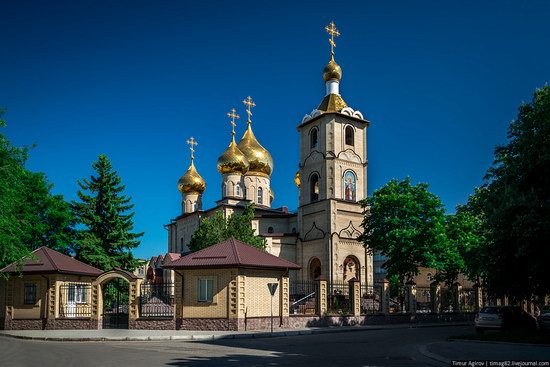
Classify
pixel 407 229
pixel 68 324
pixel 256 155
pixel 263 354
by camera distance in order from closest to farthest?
pixel 263 354 < pixel 68 324 < pixel 407 229 < pixel 256 155

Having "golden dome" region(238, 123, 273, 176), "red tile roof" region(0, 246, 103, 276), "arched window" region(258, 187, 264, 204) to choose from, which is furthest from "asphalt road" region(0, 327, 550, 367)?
"golden dome" region(238, 123, 273, 176)

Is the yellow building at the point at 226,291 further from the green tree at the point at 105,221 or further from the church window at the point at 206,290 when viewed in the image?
the green tree at the point at 105,221

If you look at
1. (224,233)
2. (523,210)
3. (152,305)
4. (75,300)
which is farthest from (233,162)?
(523,210)

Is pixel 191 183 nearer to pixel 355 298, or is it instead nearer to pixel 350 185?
pixel 350 185

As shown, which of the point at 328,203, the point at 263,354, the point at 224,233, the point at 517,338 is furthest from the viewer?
the point at 328,203

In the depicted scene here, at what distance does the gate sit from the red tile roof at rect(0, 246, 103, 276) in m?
1.86

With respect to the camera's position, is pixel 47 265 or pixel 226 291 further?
pixel 47 265

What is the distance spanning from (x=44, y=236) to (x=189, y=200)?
83.2 feet

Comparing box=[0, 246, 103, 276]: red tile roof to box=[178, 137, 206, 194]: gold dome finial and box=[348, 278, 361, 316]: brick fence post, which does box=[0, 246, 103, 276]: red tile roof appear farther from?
box=[178, 137, 206, 194]: gold dome finial

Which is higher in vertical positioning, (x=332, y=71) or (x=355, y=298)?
(x=332, y=71)

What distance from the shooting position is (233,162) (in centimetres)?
5716

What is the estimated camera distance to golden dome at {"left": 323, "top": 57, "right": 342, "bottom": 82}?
50469 mm

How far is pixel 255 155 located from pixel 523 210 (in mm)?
43492

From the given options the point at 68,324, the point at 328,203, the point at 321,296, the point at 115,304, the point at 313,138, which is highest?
the point at 313,138
